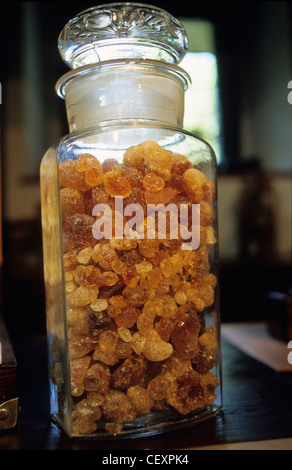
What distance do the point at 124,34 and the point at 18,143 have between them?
168cm

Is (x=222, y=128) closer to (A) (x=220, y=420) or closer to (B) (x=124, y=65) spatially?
(B) (x=124, y=65)

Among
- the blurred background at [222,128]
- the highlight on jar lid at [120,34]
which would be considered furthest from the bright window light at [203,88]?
the highlight on jar lid at [120,34]

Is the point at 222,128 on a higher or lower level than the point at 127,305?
higher

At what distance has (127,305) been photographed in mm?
391

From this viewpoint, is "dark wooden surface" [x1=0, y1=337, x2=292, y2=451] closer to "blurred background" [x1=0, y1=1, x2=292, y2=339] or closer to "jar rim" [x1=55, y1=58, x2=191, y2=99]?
"jar rim" [x1=55, y1=58, x2=191, y2=99]

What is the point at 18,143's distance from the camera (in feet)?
6.56

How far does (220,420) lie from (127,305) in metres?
0.15

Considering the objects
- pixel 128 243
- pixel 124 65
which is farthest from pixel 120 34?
pixel 128 243

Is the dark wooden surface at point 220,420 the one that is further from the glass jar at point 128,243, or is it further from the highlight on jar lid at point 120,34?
the highlight on jar lid at point 120,34

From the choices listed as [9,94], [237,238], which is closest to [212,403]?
[237,238]

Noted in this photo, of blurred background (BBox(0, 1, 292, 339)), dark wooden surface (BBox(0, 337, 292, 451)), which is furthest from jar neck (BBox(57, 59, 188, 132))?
Answer: blurred background (BBox(0, 1, 292, 339))

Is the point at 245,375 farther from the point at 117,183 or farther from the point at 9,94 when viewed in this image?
the point at 9,94

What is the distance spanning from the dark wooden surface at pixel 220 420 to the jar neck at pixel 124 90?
1.02 feet

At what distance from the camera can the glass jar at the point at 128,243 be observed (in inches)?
15.4
